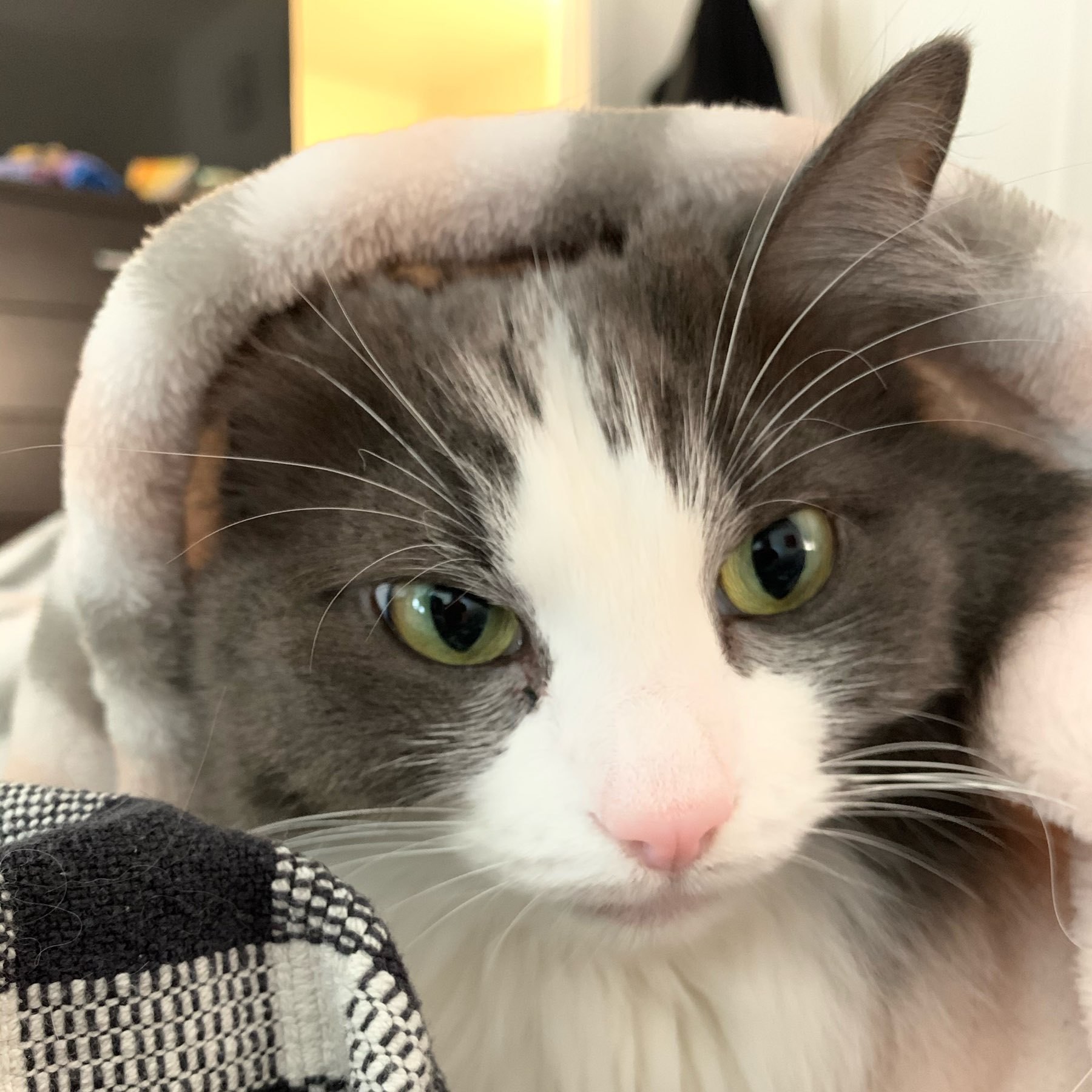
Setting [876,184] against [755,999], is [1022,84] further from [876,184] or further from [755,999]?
[755,999]

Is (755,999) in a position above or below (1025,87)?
below

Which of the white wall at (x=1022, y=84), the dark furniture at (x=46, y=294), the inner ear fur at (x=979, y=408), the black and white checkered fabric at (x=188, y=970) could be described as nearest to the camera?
the black and white checkered fabric at (x=188, y=970)

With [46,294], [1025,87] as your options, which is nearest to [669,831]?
[1025,87]

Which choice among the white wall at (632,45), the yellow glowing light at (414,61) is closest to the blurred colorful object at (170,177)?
the yellow glowing light at (414,61)

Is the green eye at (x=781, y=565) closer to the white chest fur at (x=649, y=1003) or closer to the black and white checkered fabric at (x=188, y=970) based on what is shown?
the white chest fur at (x=649, y=1003)

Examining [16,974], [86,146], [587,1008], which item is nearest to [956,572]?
[587,1008]

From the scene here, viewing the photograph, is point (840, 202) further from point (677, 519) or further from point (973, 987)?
point (973, 987)

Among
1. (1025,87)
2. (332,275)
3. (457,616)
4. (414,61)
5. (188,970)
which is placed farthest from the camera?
(414,61)

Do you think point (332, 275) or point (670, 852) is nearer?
point (670, 852)
